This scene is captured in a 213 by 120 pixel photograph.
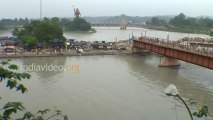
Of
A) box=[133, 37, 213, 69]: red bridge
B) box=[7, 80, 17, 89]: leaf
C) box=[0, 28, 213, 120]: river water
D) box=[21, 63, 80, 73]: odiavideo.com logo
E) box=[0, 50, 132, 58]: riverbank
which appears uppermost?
box=[7, 80, 17, 89]: leaf

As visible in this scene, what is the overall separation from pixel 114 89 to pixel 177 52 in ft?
31.6

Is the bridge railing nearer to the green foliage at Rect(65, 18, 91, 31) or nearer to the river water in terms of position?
the river water

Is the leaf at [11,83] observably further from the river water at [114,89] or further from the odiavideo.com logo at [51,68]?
the odiavideo.com logo at [51,68]

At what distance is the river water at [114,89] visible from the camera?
56.2 ft

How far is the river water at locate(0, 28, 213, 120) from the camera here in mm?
17125

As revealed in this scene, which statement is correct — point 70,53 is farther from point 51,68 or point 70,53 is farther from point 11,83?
point 11,83

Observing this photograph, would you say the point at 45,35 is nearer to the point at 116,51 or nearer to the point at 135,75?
the point at 116,51

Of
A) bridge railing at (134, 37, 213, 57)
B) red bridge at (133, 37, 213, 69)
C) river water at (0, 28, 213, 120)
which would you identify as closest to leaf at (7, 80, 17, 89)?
river water at (0, 28, 213, 120)

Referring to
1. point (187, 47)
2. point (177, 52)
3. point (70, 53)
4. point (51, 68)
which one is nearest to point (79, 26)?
point (70, 53)

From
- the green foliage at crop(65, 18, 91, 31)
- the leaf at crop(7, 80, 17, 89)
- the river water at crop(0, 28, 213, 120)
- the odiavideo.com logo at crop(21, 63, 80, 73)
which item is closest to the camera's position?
the leaf at crop(7, 80, 17, 89)

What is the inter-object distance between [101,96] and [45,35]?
25110 millimetres

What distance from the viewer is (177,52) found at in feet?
96.6

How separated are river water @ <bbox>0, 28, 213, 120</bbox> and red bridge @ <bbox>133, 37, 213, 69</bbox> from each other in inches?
46.5

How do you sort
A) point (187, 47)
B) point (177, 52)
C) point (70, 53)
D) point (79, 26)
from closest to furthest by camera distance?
1. point (187, 47)
2. point (177, 52)
3. point (70, 53)
4. point (79, 26)
